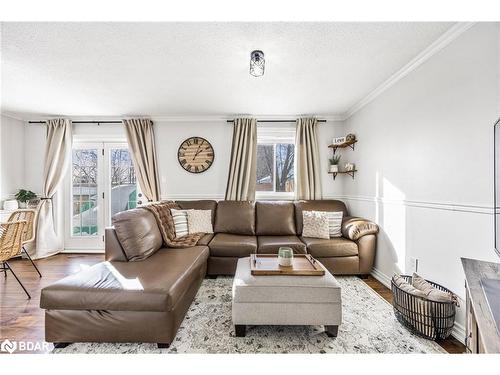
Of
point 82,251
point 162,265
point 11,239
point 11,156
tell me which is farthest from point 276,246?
point 11,156

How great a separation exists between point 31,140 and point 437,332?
239 inches

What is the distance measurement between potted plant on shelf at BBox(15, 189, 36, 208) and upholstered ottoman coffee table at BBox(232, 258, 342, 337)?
4.09 meters

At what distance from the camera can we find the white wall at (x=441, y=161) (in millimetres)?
1524

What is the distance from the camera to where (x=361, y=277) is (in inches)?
112

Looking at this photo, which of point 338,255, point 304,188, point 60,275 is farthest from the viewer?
point 304,188

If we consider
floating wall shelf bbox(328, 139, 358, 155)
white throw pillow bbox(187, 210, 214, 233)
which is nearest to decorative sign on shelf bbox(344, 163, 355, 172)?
floating wall shelf bbox(328, 139, 358, 155)

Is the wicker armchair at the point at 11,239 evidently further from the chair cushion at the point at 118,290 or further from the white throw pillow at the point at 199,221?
the white throw pillow at the point at 199,221

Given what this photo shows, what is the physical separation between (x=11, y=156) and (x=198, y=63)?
3921mm

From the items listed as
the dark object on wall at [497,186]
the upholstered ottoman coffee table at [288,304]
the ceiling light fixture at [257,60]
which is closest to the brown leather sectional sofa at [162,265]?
the upholstered ottoman coffee table at [288,304]

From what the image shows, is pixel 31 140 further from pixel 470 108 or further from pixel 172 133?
pixel 470 108

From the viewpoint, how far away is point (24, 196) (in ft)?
11.8

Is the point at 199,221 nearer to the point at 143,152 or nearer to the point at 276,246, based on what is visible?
the point at 276,246
